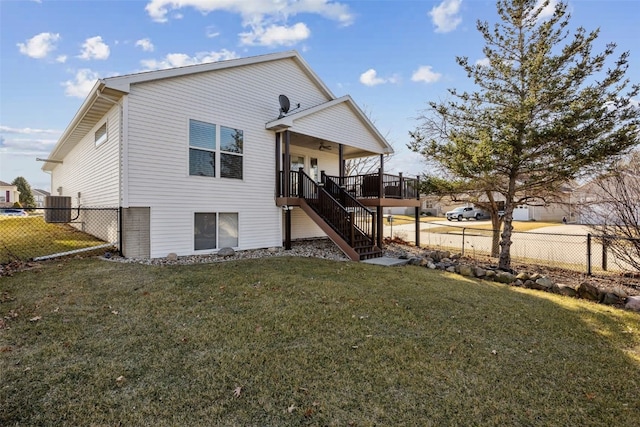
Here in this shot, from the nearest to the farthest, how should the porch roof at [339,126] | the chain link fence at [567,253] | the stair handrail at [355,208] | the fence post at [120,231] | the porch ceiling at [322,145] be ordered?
the fence post at [120,231], the chain link fence at [567,253], the stair handrail at [355,208], the porch roof at [339,126], the porch ceiling at [322,145]

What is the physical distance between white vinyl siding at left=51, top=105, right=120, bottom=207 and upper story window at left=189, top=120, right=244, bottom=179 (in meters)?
1.82

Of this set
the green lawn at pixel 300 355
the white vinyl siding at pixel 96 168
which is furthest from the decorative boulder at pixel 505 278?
the white vinyl siding at pixel 96 168

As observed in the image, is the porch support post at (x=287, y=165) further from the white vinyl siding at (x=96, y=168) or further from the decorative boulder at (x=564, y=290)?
the decorative boulder at (x=564, y=290)

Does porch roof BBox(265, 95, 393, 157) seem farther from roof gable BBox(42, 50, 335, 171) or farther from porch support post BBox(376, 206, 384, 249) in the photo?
porch support post BBox(376, 206, 384, 249)

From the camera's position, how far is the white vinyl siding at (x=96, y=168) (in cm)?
830

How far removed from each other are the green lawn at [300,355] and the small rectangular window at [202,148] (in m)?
3.88

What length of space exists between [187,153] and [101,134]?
10.6 ft

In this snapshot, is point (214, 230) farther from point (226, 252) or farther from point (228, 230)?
point (226, 252)

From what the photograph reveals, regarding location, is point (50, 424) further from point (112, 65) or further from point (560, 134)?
point (112, 65)

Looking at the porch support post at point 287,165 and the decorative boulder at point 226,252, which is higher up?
the porch support post at point 287,165

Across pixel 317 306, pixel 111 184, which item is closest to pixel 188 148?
pixel 111 184

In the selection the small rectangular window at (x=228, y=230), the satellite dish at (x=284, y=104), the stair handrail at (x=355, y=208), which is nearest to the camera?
the small rectangular window at (x=228, y=230)

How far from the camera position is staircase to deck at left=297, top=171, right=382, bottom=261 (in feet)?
30.5

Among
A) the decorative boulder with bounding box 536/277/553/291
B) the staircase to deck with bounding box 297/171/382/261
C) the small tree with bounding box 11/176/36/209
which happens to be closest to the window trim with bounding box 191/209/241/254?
the staircase to deck with bounding box 297/171/382/261
